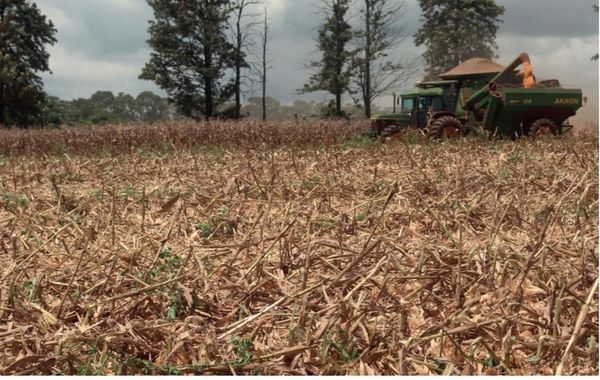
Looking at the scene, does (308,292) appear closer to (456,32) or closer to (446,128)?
(446,128)

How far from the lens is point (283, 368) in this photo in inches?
79.0

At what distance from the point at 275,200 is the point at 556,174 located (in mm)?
2764

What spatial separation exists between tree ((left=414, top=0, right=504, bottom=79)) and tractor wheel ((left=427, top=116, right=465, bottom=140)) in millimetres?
30341

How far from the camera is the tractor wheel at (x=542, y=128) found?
46.4 feet

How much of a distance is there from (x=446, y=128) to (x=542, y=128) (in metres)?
2.44

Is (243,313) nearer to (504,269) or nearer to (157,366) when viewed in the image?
(157,366)

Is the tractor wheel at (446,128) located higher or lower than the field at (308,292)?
higher

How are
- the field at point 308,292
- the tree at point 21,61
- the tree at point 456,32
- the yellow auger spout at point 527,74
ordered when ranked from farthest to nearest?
1. the tree at point 456,32
2. the tree at point 21,61
3. the yellow auger spout at point 527,74
4. the field at point 308,292

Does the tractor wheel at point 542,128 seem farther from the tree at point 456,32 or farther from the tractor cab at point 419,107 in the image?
the tree at point 456,32

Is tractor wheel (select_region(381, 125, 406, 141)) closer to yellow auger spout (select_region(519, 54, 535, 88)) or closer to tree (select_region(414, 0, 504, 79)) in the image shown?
yellow auger spout (select_region(519, 54, 535, 88))

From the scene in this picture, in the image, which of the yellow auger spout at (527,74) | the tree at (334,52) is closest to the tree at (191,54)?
the tree at (334,52)

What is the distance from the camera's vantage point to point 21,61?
1423 inches

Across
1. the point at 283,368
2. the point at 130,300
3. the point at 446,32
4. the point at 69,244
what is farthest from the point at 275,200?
the point at 446,32

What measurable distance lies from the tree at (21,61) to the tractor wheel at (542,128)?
29.8 meters
